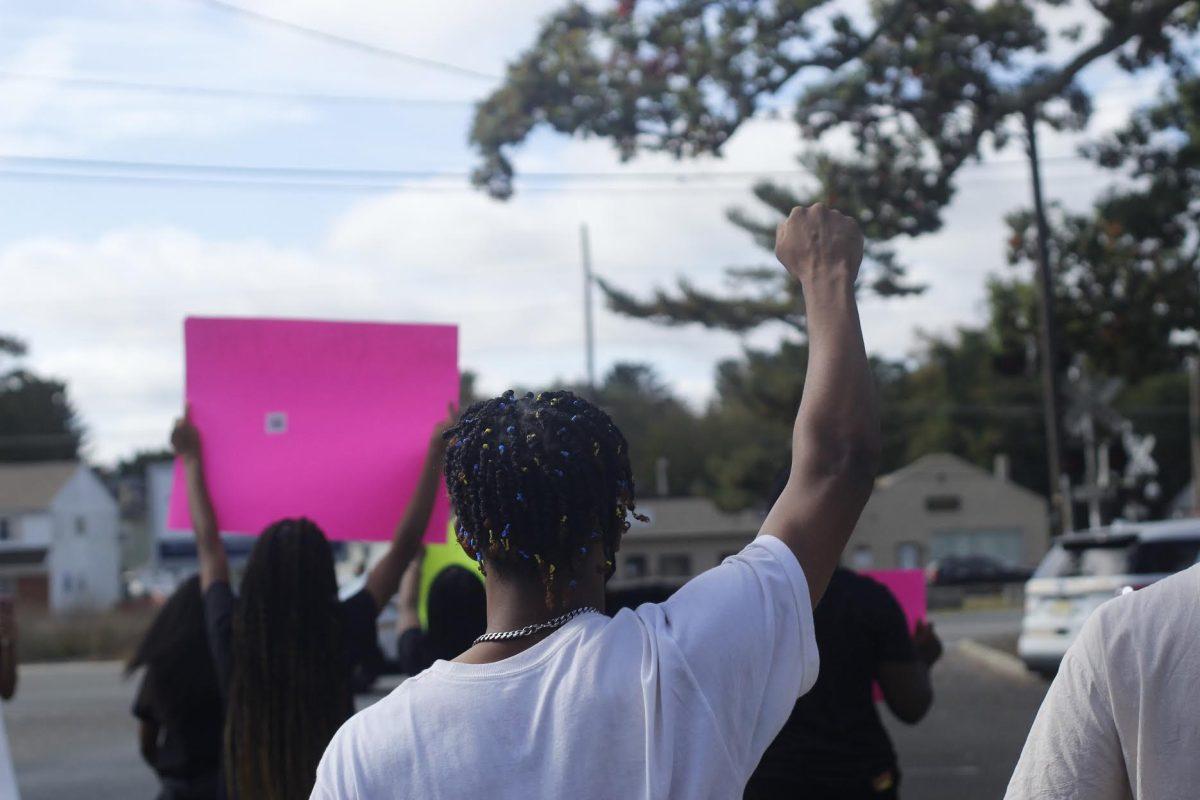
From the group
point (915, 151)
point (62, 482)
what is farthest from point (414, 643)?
point (62, 482)

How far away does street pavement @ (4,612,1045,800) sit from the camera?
36.3 feet

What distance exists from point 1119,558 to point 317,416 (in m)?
12.9

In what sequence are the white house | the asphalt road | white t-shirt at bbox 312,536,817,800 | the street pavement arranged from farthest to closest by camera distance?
the white house, the street pavement, the asphalt road, white t-shirt at bbox 312,536,817,800

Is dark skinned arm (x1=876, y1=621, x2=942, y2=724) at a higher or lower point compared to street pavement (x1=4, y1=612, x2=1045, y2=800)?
higher

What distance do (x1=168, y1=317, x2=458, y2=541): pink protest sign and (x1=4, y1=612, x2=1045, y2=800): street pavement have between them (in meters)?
3.43

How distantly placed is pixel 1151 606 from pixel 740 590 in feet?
1.95

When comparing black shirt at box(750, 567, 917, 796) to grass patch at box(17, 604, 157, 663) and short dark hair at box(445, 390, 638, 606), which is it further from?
grass patch at box(17, 604, 157, 663)

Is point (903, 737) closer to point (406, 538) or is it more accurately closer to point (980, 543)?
point (406, 538)

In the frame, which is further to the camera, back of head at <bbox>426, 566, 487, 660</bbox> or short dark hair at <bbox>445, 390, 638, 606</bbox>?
back of head at <bbox>426, 566, 487, 660</bbox>

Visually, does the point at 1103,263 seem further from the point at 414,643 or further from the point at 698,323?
the point at 414,643

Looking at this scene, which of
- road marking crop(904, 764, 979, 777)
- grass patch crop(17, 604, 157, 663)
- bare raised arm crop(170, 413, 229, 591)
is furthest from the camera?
grass patch crop(17, 604, 157, 663)

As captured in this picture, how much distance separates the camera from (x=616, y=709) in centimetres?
187

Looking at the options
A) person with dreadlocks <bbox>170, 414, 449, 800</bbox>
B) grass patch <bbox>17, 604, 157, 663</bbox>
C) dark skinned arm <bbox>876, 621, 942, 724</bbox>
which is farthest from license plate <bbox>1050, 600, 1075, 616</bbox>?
grass patch <bbox>17, 604, 157, 663</bbox>

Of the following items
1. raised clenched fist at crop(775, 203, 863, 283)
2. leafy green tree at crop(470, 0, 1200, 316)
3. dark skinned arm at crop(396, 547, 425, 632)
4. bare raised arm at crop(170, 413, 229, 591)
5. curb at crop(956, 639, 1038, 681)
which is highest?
leafy green tree at crop(470, 0, 1200, 316)
